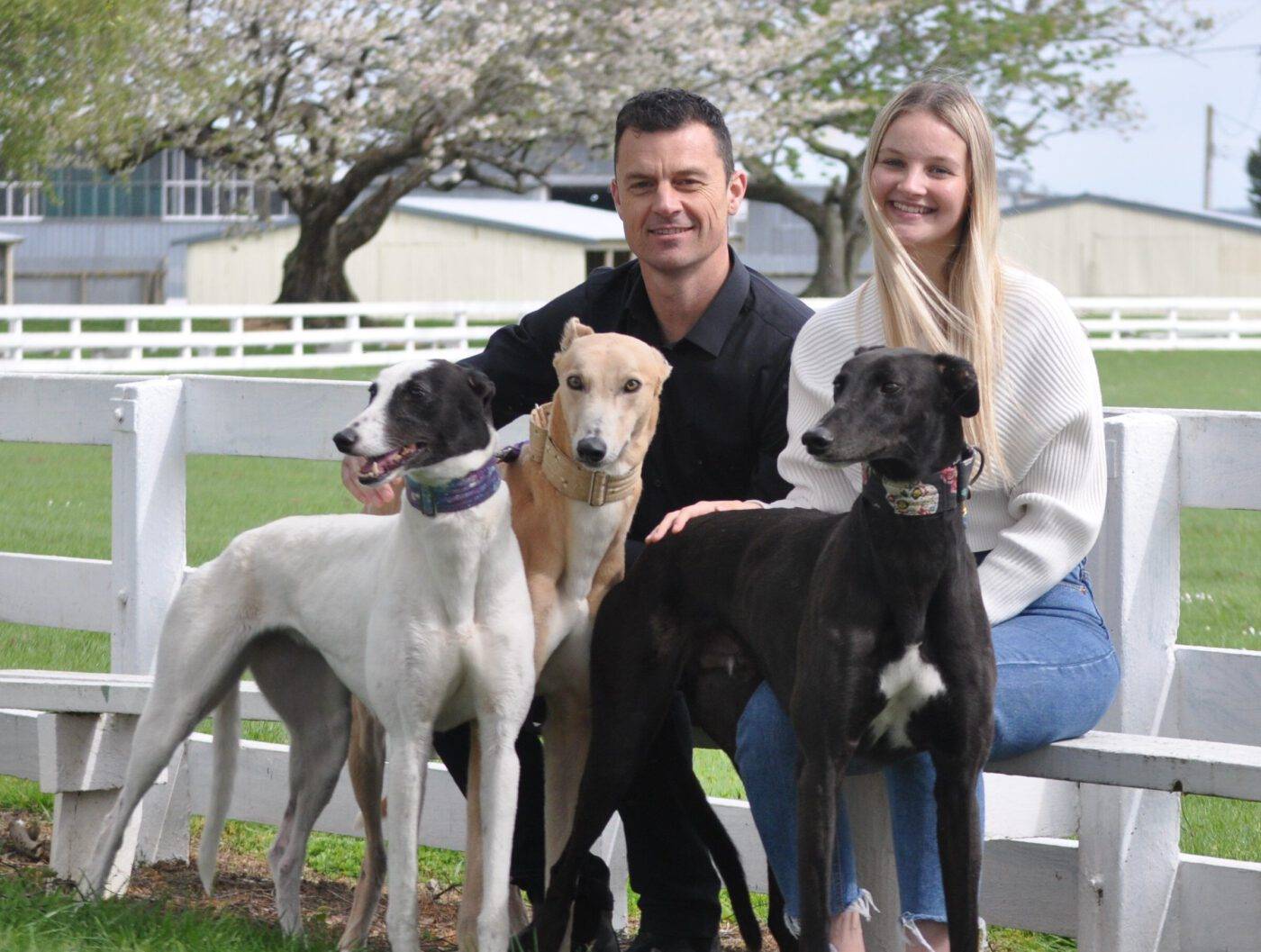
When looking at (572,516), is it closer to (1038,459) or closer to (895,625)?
(895,625)

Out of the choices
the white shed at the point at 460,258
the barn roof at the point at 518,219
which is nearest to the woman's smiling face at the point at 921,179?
the barn roof at the point at 518,219

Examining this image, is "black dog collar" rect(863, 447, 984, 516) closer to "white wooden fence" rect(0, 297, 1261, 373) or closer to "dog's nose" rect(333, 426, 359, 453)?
"dog's nose" rect(333, 426, 359, 453)

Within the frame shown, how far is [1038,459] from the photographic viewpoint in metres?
3.41

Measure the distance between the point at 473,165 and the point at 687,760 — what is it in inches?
1018

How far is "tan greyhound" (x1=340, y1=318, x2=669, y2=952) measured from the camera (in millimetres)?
3295

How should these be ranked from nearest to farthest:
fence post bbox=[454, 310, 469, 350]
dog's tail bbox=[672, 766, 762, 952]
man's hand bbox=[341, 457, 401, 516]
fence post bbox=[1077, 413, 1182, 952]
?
man's hand bbox=[341, 457, 401, 516] < dog's tail bbox=[672, 766, 762, 952] < fence post bbox=[1077, 413, 1182, 952] < fence post bbox=[454, 310, 469, 350]

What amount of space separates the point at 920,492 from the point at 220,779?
1973mm

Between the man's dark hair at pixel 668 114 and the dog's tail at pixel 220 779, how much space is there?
1.62 metres

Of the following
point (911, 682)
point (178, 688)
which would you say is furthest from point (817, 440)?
point (178, 688)

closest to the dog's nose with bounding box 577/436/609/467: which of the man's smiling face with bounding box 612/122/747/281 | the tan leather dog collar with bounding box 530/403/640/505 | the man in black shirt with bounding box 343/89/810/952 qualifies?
the tan leather dog collar with bounding box 530/403/640/505

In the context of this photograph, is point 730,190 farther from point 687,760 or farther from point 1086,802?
point 1086,802

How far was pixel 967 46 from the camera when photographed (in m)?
32.2

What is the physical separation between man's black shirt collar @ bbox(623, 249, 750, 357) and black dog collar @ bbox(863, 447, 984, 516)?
112 cm

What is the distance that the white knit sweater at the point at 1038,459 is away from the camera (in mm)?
3363
